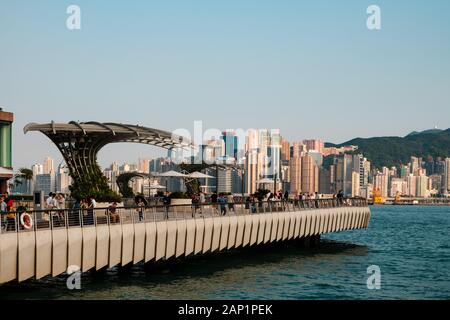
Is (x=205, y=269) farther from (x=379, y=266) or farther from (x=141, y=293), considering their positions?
(x=379, y=266)

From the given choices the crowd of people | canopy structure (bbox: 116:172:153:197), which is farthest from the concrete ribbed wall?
canopy structure (bbox: 116:172:153:197)

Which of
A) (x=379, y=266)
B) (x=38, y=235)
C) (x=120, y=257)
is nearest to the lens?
(x=38, y=235)

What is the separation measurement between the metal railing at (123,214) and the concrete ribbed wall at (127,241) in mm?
272

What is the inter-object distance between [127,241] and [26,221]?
21.1ft

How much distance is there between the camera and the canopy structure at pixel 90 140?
176ft

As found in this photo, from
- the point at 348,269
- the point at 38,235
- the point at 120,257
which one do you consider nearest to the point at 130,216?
the point at 120,257

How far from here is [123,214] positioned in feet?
108

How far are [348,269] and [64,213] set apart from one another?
893 inches

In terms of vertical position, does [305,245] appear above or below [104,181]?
below

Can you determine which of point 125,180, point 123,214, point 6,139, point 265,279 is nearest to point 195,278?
point 265,279

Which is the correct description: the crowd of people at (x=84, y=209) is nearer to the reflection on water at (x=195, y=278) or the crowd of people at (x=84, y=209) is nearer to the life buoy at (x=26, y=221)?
the life buoy at (x=26, y=221)

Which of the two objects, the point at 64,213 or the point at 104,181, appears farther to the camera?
the point at 104,181

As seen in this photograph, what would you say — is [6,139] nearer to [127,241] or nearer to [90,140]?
[90,140]

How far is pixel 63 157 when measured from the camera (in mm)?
57469
